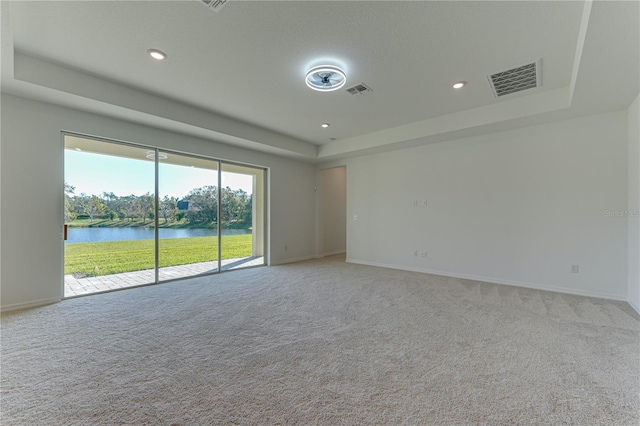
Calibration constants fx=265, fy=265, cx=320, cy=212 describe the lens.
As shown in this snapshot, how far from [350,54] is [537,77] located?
245 centimetres

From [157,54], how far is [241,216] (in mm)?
3542

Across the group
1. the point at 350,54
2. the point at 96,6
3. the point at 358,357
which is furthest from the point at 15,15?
the point at 358,357

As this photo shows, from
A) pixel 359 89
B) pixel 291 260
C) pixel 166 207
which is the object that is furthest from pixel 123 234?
pixel 359 89

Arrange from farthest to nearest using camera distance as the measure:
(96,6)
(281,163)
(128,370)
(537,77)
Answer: (281,163) < (537,77) < (96,6) < (128,370)

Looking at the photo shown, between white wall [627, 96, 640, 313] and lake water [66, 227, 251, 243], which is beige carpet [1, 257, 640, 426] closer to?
white wall [627, 96, 640, 313]

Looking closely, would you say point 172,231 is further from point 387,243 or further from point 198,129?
point 387,243

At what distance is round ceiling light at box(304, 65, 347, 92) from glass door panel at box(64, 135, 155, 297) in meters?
3.16

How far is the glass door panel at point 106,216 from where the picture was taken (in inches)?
151

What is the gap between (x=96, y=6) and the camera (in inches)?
87.3

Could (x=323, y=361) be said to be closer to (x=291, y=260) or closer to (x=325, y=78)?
(x=325, y=78)

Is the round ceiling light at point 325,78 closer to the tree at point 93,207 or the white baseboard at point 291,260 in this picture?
the tree at point 93,207

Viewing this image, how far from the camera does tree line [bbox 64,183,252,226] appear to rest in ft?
12.7

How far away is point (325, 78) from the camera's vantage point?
3258mm

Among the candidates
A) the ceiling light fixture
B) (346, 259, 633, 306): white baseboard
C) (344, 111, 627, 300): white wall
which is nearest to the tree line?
the ceiling light fixture
